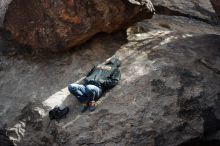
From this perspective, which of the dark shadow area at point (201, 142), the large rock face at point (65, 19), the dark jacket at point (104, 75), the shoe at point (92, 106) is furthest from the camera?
the large rock face at point (65, 19)

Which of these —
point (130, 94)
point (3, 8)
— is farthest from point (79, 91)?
point (3, 8)

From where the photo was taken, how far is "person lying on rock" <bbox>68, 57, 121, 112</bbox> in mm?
8438

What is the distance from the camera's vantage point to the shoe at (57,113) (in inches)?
333

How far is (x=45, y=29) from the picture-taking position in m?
9.86

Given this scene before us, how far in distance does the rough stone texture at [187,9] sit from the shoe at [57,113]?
5114mm

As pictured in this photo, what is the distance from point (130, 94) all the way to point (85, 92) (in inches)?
34.7

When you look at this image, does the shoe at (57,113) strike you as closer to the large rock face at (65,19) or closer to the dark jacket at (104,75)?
the dark jacket at (104,75)

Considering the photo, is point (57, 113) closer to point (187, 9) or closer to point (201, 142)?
point (201, 142)

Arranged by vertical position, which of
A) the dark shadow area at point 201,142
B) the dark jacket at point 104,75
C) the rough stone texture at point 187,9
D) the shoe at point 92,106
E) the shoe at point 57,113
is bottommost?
the dark shadow area at point 201,142

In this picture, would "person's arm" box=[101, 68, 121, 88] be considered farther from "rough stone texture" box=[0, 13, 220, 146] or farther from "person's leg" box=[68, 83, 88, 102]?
"person's leg" box=[68, 83, 88, 102]

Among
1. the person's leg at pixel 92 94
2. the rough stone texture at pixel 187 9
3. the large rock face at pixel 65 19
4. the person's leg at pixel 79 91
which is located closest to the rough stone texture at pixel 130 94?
the person's leg at pixel 92 94

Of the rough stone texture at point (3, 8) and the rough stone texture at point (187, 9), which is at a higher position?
the rough stone texture at point (3, 8)

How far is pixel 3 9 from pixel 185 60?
4.61m

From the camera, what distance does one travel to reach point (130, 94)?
850cm
